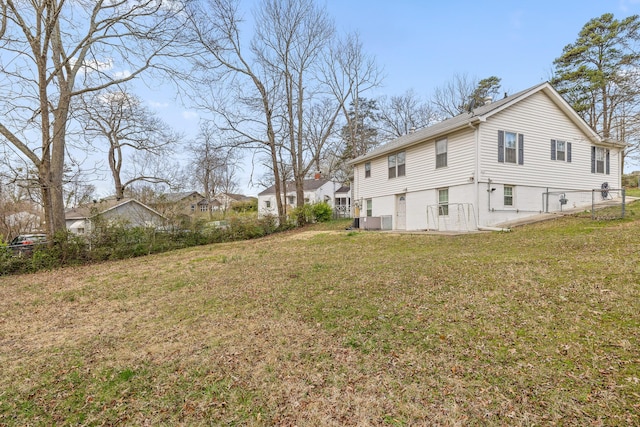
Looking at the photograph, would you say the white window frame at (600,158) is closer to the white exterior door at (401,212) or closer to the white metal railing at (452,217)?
the white metal railing at (452,217)

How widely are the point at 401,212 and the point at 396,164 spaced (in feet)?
8.14

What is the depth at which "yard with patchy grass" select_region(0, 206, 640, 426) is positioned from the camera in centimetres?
244

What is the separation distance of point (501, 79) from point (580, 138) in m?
14.6

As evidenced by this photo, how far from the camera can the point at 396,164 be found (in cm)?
1602

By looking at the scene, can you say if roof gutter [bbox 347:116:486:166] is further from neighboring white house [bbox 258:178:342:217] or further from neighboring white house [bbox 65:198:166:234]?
neighboring white house [bbox 258:178:342:217]

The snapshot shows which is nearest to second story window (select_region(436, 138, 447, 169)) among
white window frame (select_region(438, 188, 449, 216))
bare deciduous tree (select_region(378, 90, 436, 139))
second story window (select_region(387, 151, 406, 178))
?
white window frame (select_region(438, 188, 449, 216))

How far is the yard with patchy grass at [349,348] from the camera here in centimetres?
244

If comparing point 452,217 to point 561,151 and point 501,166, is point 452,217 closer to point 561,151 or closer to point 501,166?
point 501,166

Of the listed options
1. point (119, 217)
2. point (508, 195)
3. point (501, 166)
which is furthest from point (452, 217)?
point (119, 217)

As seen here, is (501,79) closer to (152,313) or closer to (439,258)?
(439,258)

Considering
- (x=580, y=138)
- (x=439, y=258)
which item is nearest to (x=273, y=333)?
(x=439, y=258)

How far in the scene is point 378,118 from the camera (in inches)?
1204

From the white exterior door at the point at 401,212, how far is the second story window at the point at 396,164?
1.17 m

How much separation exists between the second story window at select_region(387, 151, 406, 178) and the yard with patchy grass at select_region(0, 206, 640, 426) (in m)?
9.53
